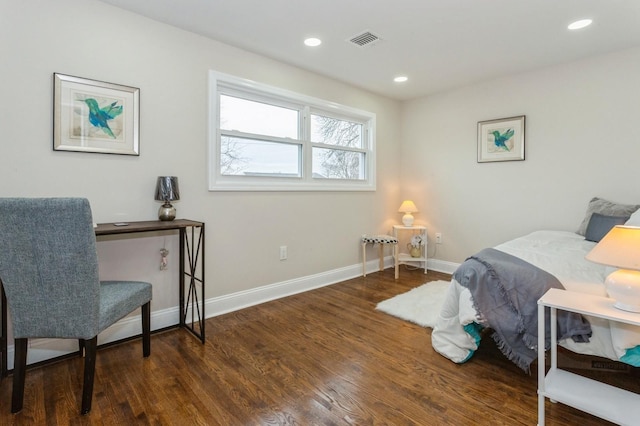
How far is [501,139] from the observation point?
3.73 meters

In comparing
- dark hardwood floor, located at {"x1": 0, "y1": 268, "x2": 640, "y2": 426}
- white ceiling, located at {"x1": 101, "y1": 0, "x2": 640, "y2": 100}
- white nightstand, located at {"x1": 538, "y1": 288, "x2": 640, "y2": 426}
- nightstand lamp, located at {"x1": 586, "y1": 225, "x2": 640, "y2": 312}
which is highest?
white ceiling, located at {"x1": 101, "y1": 0, "x2": 640, "y2": 100}

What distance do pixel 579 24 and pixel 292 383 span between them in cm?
334

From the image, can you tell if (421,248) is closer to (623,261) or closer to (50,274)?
(623,261)

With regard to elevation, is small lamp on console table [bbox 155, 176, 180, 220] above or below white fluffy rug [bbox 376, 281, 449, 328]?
above

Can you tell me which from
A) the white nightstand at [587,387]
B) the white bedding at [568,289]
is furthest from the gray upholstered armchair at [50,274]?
the white nightstand at [587,387]

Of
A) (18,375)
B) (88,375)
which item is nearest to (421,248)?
(88,375)

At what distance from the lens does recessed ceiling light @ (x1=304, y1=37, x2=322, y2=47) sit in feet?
8.98

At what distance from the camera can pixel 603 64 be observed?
3.08 metres

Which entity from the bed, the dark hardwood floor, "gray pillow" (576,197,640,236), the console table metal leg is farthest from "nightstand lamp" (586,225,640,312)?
the console table metal leg

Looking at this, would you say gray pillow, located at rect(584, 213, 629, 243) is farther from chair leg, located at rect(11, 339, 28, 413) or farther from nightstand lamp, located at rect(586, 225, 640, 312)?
chair leg, located at rect(11, 339, 28, 413)

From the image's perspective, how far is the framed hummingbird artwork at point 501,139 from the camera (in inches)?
142

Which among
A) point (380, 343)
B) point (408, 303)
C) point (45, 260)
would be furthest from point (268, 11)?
point (408, 303)

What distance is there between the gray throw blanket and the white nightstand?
0.16 metres

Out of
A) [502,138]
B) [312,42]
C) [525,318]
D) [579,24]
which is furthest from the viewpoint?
[502,138]
